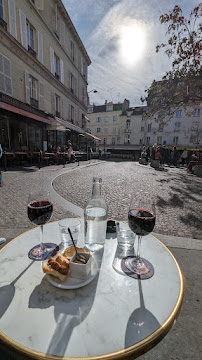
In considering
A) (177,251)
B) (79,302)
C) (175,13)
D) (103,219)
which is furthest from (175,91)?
(79,302)

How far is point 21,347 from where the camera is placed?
571mm

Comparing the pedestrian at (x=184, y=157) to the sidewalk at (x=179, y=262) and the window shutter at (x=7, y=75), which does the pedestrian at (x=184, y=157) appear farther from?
the window shutter at (x=7, y=75)

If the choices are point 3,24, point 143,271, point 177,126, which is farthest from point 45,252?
point 177,126

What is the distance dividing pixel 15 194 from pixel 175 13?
32.6ft

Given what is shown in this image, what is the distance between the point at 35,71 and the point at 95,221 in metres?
15.0

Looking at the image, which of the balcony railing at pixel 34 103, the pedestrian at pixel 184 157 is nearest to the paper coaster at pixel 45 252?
the balcony railing at pixel 34 103

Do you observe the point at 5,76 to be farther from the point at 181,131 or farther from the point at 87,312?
the point at 181,131

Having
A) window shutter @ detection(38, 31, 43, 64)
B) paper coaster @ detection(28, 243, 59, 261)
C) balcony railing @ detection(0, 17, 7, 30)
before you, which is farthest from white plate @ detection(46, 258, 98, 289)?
window shutter @ detection(38, 31, 43, 64)

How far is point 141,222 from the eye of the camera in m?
0.99

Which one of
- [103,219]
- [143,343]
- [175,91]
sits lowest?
[143,343]

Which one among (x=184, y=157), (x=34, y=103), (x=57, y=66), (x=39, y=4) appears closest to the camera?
(x=39, y=4)

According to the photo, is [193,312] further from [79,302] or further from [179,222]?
[179,222]

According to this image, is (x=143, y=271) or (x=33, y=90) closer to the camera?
(x=143, y=271)

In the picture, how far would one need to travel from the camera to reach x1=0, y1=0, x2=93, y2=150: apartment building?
389 inches
